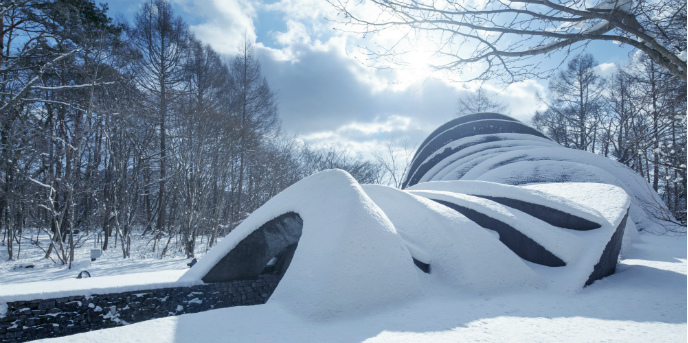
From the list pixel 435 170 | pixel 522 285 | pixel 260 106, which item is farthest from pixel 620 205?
pixel 260 106

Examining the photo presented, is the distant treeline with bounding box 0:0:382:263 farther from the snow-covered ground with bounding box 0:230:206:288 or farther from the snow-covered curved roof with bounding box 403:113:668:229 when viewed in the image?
the snow-covered curved roof with bounding box 403:113:668:229

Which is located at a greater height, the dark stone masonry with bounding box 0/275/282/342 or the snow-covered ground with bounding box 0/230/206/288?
the dark stone masonry with bounding box 0/275/282/342

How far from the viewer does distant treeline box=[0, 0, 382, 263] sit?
10922 millimetres

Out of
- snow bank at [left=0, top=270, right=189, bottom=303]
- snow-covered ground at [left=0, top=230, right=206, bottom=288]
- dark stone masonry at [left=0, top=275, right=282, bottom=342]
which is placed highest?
snow bank at [left=0, top=270, right=189, bottom=303]

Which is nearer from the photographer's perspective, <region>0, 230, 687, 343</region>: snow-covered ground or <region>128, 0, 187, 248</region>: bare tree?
<region>0, 230, 687, 343</region>: snow-covered ground

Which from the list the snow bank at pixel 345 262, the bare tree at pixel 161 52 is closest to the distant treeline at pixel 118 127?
the bare tree at pixel 161 52

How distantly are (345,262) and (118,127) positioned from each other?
476 inches

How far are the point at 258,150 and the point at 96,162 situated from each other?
22.6ft

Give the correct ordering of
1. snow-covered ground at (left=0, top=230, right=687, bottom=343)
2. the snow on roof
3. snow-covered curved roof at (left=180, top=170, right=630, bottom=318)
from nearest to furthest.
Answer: snow-covered ground at (left=0, top=230, right=687, bottom=343) < snow-covered curved roof at (left=180, top=170, right=630, bottom=318) < the snow on roof

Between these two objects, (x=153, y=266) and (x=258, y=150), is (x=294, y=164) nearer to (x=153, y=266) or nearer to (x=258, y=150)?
(x=258, y=150)

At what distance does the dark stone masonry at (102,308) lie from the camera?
5027 millimetres

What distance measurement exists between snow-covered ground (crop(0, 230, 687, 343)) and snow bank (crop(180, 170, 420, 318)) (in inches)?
6.6

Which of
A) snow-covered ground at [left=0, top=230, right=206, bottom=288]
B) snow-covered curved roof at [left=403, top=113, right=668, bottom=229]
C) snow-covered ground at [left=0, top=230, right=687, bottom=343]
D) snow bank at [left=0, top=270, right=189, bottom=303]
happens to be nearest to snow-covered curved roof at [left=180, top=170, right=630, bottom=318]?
snow-covered ground at [left=0, top=230, right=687, bottom=343]

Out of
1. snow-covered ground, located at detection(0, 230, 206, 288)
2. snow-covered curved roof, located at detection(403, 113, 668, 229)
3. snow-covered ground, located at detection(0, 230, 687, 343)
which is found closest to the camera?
snow-covered ground, located at detection(0, 230, 687, 343)
